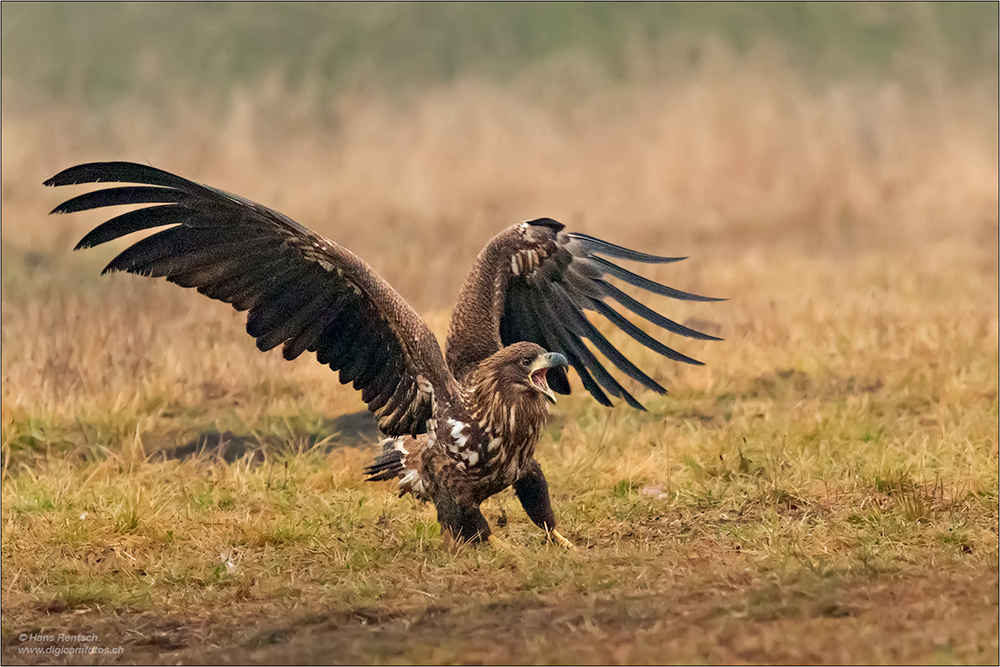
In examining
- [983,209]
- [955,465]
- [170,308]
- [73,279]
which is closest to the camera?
[955,465]

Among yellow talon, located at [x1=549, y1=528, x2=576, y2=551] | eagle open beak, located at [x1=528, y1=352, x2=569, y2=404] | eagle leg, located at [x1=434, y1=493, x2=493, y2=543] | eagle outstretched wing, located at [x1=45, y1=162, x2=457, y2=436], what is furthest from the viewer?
yellow talon, located at [x1=549, y1=528, x2=576, y2=551]

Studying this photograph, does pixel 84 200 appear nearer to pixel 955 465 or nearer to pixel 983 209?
pixel 955 465

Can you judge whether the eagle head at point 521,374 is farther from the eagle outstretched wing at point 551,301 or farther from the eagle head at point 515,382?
the eagle outstretched wing at point 551,301

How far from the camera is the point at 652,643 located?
395 cm

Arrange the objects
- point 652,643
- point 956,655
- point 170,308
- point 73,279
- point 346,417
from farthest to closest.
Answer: point 73,279 < point 170,308 < point 346,417 < point 652,643 < point 956,655

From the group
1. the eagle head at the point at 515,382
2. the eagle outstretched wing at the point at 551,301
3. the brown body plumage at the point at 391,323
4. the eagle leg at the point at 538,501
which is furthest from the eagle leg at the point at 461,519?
the eagle outstretched wing at the point at 551,301

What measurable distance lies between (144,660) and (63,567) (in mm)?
1184

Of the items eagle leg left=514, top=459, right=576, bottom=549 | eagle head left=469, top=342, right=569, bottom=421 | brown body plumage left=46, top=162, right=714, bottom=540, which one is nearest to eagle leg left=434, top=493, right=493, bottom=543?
brown body plumage left=46, top=162, right=714, bottom=540

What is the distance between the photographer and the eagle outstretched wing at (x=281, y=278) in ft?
14.9

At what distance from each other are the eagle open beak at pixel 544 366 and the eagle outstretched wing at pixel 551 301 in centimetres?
39

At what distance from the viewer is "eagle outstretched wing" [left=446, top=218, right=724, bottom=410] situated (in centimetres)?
520

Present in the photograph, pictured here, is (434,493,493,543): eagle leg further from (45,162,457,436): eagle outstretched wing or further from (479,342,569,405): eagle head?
(479,342,569,405): eagle head

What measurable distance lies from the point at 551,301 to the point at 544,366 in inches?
32.1

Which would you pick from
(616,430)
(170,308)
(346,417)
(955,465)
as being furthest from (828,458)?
(170,308)
